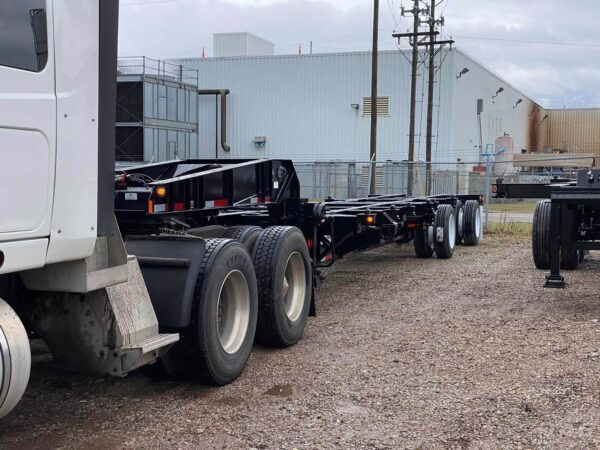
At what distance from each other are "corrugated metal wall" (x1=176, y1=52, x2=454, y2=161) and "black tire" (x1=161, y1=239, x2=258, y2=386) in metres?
35.4

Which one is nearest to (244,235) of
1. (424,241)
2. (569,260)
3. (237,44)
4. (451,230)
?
(569,260)

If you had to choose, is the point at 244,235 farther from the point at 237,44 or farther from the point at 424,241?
the point at 237,44

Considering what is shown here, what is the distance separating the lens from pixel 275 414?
4.73 meters

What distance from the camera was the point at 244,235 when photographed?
612cm

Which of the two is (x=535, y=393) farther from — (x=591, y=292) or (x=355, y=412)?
(x=591, y=292)

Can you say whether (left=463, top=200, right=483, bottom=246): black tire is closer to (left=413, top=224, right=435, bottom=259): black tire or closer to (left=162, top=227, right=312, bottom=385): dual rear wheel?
(left=413, top=224, right=435, bottom=259): black tire

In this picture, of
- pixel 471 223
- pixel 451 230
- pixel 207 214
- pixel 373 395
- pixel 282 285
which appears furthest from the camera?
pixel 471 223

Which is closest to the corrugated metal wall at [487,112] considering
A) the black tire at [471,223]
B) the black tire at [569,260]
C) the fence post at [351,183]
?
the fence post at [351,183]

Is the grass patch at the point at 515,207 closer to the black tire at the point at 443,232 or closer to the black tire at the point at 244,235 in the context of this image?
the black tire at the point at 443,232

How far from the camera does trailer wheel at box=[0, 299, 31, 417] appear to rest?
3.24 meters

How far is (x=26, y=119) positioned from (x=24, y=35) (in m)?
0.38

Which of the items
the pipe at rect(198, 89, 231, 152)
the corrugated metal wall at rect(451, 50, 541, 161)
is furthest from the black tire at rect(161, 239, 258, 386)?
the pipe at rect(198, 89, 231, 152)

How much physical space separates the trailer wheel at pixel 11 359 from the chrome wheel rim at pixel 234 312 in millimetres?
2007

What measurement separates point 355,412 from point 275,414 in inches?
20.3
